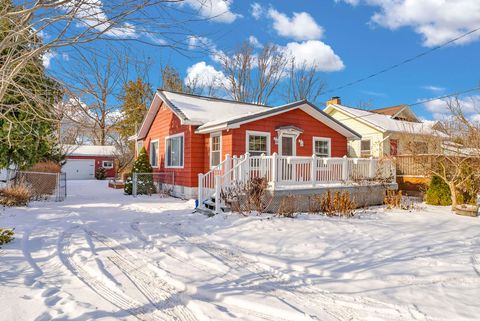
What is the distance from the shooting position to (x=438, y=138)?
1204 cm

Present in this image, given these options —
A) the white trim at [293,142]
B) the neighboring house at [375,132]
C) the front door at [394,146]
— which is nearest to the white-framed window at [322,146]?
the white trim at [293,142]

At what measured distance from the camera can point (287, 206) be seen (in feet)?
27.4

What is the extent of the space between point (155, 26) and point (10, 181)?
10.9m

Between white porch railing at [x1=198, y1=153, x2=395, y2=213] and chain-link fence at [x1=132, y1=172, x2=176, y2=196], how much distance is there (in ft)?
10.4

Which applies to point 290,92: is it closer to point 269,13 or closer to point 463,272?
point 269,13

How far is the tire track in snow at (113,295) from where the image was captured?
3.06m

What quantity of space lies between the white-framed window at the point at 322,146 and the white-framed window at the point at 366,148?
6819 mm

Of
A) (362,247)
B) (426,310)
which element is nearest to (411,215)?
(362,247)

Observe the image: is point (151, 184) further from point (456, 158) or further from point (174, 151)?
point (456, 158)

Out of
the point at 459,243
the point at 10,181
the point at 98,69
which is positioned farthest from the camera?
the point at 10,181

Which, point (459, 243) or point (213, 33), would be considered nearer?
point (213, 33)

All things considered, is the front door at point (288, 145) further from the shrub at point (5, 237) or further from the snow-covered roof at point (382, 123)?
the shrub at point (5, 237)

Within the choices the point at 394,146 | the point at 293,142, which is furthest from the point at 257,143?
the point at 394,146

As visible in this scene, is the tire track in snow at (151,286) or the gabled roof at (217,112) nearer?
the tire track in snow at (151,286)
